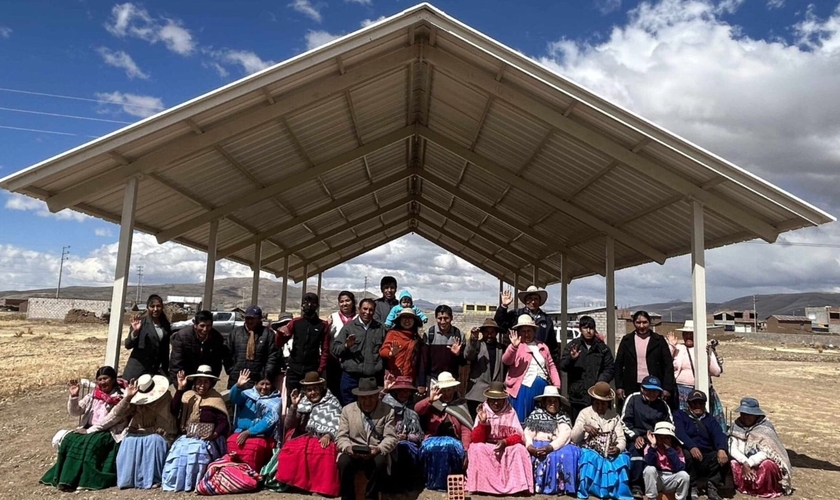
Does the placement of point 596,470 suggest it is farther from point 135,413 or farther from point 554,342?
point 135,413

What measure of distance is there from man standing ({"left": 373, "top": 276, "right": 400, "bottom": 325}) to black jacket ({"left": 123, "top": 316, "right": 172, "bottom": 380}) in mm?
2276

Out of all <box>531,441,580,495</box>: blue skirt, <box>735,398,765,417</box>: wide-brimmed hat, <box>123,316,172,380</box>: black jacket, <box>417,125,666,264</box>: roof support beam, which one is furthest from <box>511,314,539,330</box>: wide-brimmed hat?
<box>417,125,666,264</box>: roof support beam

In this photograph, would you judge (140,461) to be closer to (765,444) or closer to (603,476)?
(603,476)

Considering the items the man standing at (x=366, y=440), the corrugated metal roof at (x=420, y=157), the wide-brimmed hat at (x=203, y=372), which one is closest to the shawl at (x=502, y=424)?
the man standing at (x=366, y=440)

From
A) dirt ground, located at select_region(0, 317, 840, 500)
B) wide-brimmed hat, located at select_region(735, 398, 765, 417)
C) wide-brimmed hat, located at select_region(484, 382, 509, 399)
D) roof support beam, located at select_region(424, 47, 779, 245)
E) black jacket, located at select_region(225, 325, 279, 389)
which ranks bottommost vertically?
dirt ground, located at select_region(0, 317, 840, 500)

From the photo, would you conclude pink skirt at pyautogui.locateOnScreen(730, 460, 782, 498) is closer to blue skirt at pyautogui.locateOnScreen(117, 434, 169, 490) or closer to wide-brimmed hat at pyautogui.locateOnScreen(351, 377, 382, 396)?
wide-brimmed hat at pyautogui.locateOnScreen(351, 377, 382, 396)

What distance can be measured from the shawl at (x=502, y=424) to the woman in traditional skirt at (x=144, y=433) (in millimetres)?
2927

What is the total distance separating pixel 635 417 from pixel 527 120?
13.0 feet

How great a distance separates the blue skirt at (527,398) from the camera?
564 cm

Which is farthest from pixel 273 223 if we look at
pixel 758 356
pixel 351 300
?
pixel 758 356

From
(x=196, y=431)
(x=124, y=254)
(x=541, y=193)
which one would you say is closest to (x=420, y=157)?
(x=541, y=193)

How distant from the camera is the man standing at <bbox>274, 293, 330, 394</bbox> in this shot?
18.3 feet

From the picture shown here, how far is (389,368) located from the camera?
5.47 meters

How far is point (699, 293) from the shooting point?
635cm
